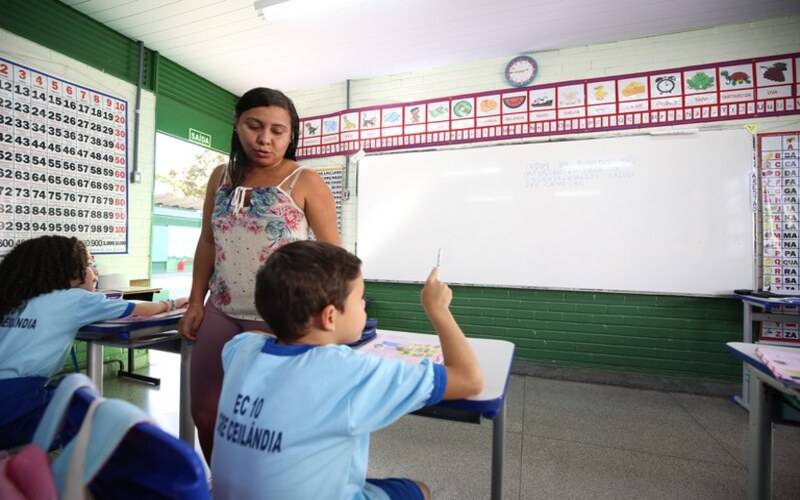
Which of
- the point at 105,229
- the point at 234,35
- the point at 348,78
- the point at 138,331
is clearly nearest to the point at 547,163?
the point at 348,78

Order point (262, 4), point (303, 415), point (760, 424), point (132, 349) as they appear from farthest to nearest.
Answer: point (132, 349) → point (262, 4) → point (760, 424) → point (303, 415)

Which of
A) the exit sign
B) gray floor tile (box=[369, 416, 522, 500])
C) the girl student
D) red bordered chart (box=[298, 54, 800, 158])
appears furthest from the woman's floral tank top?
the exit sign

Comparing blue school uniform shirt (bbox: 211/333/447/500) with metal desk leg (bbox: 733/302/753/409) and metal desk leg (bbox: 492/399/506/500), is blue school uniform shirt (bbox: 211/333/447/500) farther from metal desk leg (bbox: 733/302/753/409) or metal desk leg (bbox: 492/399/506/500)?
metal desk leg (bbox: 733/302/753/409)

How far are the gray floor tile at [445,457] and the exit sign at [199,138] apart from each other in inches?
124

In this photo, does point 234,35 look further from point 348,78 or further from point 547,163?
point 547,163

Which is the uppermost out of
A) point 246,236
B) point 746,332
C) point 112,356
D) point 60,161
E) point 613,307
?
point 60,161

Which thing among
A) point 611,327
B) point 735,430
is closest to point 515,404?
point 611,327

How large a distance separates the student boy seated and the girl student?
3.26ft

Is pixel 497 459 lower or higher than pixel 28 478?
lower

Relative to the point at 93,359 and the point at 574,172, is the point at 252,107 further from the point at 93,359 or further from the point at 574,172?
the point at 574,172

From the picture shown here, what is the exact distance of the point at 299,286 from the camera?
71 centimetres

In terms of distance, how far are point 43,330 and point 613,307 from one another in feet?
11.1

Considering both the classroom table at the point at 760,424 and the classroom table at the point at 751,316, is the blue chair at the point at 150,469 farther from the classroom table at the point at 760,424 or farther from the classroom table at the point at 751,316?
the classroom table at the point at 751,316

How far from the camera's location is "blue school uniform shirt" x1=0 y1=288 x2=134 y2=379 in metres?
1.24
